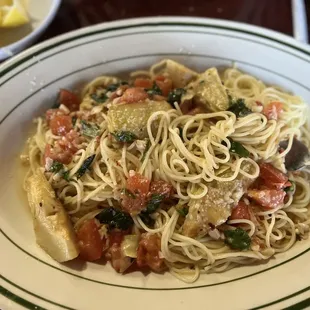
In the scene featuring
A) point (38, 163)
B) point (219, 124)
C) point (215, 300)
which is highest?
point (219, 124)

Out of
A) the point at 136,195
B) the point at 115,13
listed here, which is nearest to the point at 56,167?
the point at 136,195

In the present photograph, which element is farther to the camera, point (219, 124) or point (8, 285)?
point (219, 124)

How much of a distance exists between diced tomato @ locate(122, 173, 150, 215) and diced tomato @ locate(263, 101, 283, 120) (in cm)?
105

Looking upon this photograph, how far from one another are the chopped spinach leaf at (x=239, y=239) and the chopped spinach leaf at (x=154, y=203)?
494 millimetres

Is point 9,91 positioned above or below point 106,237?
above

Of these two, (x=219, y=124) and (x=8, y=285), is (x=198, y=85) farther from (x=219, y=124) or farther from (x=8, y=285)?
(x=8, y=285)

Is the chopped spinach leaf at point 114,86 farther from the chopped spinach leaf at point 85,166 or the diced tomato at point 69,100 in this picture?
the chopped spinach leaf at point 85,166

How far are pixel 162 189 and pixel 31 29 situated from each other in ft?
7.18

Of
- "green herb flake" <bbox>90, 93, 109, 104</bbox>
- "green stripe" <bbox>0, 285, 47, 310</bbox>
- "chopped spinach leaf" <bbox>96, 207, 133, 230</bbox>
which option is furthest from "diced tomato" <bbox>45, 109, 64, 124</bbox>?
"green stripe" <bbox>0, 285, 47, 310</bbox>

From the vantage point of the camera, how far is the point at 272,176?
329cm

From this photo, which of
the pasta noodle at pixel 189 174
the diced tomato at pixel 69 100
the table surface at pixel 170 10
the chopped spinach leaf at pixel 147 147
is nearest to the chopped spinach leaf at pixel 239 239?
the pasta noodle at pixel 189 174

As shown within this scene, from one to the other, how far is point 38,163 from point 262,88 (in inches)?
73.5

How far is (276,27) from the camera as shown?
4586mm

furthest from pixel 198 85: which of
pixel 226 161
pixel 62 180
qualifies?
pixel 62 180
